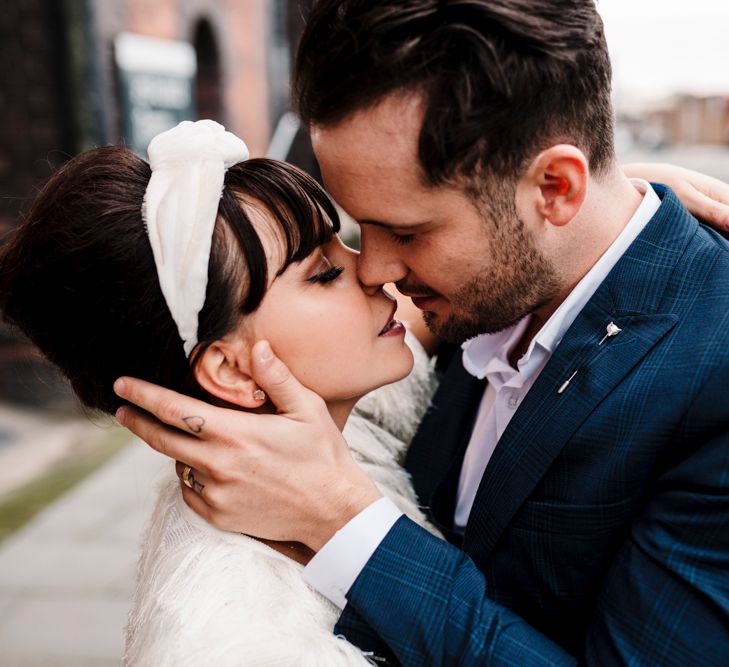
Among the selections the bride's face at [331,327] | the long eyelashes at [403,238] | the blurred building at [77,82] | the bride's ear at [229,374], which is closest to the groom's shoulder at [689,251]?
the long eyelashes at [403,238]

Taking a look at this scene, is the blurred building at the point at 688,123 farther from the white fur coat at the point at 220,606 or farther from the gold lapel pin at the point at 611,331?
Result: the white fur coat at the point at 220,606

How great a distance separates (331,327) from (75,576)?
9.89ft

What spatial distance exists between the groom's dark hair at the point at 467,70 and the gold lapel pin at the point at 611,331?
42cm

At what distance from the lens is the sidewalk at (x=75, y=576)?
3551mm

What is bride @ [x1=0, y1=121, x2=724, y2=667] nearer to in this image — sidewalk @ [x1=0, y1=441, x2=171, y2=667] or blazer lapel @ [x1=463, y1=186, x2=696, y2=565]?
blazer lapel @ [x1=463, y1=186, x2=696, y2=565]

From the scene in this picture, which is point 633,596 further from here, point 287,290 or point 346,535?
point 287,290

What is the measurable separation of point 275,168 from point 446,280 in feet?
1.67

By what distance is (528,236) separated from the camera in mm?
1860

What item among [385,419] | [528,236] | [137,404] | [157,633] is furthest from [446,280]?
[157,633]

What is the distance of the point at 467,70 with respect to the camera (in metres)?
1.67

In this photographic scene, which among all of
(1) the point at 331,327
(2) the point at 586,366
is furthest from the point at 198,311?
(2) the point at 586,366

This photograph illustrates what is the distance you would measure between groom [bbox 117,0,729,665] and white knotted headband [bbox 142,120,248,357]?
7.7 inches

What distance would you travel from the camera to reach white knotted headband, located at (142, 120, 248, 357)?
64.7 inches

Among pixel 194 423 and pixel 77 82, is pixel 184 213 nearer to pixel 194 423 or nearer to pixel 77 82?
pixel 194 423
